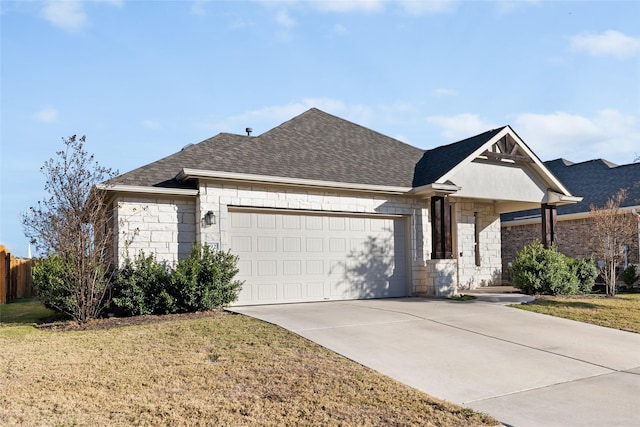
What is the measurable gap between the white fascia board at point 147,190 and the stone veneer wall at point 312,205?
0.36 meters

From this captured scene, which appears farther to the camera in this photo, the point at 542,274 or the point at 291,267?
the point at 542,274

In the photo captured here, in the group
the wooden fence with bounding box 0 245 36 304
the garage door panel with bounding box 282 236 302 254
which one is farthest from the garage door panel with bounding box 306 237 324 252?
the wooden fence with bounding box 0 245 36 304

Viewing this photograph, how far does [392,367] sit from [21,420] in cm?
439

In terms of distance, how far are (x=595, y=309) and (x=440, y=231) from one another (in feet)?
15.1

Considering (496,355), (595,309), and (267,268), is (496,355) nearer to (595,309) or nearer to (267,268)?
(595,309)

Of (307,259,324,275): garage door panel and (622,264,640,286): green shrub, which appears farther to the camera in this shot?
(622,264,640,286): green shrub

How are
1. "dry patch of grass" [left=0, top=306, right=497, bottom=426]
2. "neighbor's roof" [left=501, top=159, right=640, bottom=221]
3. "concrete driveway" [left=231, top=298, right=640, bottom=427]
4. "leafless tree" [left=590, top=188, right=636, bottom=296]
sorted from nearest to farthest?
"dry patch of grass" [left=0, top=306, right=497, bottom=426], "concrete driveway" [left=231, top=298, right=640, bottom=427], "leafless tree" [left=590, top=188, right=636, bottom=296], "neighbor's roof" [left=501, top=159, right=640, bottom=221]

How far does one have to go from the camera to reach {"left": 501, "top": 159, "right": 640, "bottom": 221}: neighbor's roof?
67.4 feet

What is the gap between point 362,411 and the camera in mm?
4930

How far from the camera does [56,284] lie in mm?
10172

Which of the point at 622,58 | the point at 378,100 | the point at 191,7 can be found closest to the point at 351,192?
the point at 378,100

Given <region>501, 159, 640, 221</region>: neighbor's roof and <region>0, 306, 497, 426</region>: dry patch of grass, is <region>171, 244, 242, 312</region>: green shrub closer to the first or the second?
<region>0, 306, 497, 426</region>: dry patch of grass

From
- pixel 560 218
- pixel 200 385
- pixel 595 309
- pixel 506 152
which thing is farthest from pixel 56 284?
pixel 560 218

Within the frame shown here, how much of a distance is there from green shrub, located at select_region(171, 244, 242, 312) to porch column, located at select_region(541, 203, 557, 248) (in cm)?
1162
